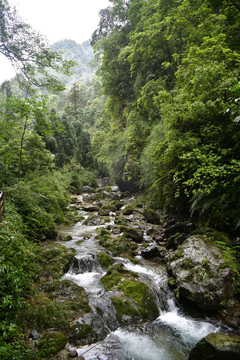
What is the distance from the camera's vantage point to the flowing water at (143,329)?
3.93 m

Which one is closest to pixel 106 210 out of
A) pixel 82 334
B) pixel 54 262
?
pixel 54 262

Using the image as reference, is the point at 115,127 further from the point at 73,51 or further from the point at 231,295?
the point at 73,51

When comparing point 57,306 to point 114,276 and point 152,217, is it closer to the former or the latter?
point 114,276

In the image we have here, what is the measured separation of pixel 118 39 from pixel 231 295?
83.5 feet

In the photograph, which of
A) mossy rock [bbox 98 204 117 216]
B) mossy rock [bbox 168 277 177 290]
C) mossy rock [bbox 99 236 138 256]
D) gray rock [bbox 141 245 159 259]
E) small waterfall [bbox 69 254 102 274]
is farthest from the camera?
mossy rock [bbox 98 204 117 216]

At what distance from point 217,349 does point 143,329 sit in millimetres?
1851

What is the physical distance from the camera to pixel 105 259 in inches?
285

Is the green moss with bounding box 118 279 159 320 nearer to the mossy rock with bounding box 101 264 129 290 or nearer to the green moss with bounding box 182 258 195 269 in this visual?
the mossy rock with bounding box 101 264 129 290

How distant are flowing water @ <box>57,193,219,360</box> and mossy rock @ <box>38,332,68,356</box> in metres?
0.38

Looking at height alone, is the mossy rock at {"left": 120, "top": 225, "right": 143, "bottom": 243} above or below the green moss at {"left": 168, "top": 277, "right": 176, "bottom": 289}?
above

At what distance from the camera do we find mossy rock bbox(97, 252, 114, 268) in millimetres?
7087

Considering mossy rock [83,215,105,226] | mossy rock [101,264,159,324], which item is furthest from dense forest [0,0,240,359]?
mossy rock [101,264,159,324]

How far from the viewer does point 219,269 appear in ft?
16.2

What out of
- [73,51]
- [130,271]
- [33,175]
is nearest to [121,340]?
[130,271]
